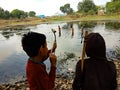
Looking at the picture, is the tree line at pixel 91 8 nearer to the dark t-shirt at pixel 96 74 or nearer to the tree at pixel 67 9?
the tree at pixel 67 9

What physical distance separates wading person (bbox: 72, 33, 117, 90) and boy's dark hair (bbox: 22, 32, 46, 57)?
72 cm

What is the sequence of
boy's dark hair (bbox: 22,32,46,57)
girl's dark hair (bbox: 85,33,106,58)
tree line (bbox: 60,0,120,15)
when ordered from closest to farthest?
girl's dark hair (bbox: 85,33,106,58)
boy's dark hair (bbox: 22,32,46,57)
tree line (bbox: 60,0,120,15)

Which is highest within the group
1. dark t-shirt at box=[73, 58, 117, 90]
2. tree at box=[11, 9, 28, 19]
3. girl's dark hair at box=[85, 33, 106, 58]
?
girl's dark hair at box=[85, 33, 106, 58]

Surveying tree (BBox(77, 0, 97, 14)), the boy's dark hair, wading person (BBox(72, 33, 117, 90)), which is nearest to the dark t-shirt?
wading person (BBox(72, 33, 117, 90))

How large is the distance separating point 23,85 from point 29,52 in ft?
25.0

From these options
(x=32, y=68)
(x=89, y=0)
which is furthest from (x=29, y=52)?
(x=89, y=0)

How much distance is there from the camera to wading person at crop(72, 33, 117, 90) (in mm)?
3045

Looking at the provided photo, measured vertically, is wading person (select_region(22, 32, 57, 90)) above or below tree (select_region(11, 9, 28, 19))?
above

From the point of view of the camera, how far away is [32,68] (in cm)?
341

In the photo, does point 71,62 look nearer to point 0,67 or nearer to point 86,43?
point 0,67

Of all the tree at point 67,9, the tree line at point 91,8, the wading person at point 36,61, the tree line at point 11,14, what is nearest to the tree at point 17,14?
the tree line at point 11,14

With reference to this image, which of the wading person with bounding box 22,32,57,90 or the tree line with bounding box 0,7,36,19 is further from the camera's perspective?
the tree line with bounding box 0,7,36,19

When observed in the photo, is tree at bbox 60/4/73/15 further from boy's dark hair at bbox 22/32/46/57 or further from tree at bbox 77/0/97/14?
boy's dark hair at bbox 22/32/46/57

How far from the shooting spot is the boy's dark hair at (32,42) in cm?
337
